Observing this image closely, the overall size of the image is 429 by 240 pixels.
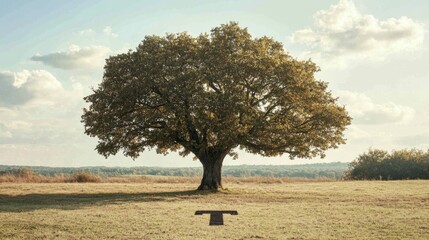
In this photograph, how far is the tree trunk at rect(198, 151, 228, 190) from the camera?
49.8m

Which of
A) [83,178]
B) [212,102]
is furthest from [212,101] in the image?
[83,178]

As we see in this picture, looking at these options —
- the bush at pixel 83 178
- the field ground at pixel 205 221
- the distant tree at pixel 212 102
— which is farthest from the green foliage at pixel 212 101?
the bush at pixel 83 178

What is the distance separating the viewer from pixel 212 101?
1757 inches

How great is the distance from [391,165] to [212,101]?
5835 cm

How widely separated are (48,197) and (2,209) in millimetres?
9290

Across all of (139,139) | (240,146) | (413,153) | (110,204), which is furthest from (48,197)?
(413,153)

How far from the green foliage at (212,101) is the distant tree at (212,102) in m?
0.09

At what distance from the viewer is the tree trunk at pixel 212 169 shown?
164 feet

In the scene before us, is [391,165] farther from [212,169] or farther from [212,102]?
[212,102]

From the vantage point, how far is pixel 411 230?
22.7 meters

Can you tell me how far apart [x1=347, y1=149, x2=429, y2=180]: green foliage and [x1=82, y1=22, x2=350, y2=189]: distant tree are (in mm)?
42646

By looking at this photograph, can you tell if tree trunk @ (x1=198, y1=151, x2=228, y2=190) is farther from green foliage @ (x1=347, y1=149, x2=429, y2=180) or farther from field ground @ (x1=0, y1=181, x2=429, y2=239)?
green foliage @ (x1=347, y1=149, x2=429, y2=180)

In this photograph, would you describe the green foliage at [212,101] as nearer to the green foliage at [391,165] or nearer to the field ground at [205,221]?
the field ground at [205,221]

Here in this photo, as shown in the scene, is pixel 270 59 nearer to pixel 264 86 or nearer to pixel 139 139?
pixel 264 86
